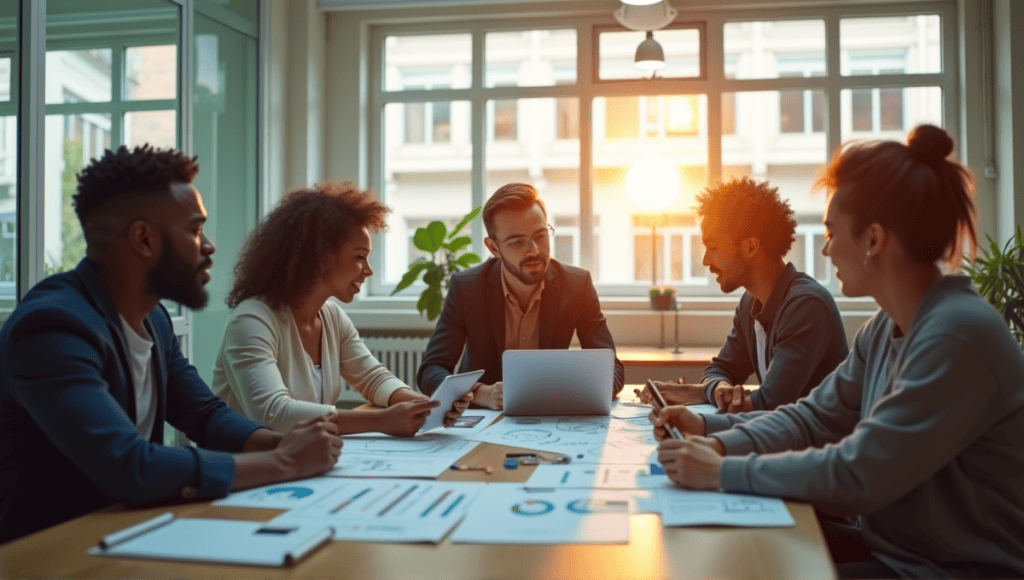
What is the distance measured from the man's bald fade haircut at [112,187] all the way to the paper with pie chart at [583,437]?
88 centimetres

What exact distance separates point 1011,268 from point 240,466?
3.75 m

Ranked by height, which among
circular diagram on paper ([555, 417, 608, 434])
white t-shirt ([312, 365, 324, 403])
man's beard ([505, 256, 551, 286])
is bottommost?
circular diagram on paper ([555, 417, 608, 434])

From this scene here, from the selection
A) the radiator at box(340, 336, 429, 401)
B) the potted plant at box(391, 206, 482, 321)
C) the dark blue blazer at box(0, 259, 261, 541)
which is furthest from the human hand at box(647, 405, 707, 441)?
the radiator at box(340, 336, 429, 401)

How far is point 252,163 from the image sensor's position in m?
4.84

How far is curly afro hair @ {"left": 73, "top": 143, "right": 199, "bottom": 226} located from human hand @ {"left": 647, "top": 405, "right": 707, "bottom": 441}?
1.10 metres

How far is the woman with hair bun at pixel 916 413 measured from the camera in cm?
121

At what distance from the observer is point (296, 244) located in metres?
2.26

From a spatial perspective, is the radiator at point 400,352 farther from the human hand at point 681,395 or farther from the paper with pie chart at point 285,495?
the paper with pie chart at point 285,495

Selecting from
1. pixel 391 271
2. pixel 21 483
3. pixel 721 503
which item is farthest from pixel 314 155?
pixel 721 503

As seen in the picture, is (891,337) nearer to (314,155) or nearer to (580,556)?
(580,556)

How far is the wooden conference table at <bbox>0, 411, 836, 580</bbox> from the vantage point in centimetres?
96

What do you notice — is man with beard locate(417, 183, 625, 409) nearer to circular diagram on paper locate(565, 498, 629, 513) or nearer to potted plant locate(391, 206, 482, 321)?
circular diagram on paper locate(565, 498, 629, 513)

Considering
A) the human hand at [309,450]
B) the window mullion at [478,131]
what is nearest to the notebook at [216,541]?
the human hand at [309,450]

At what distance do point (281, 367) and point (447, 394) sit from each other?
0.51 meters
